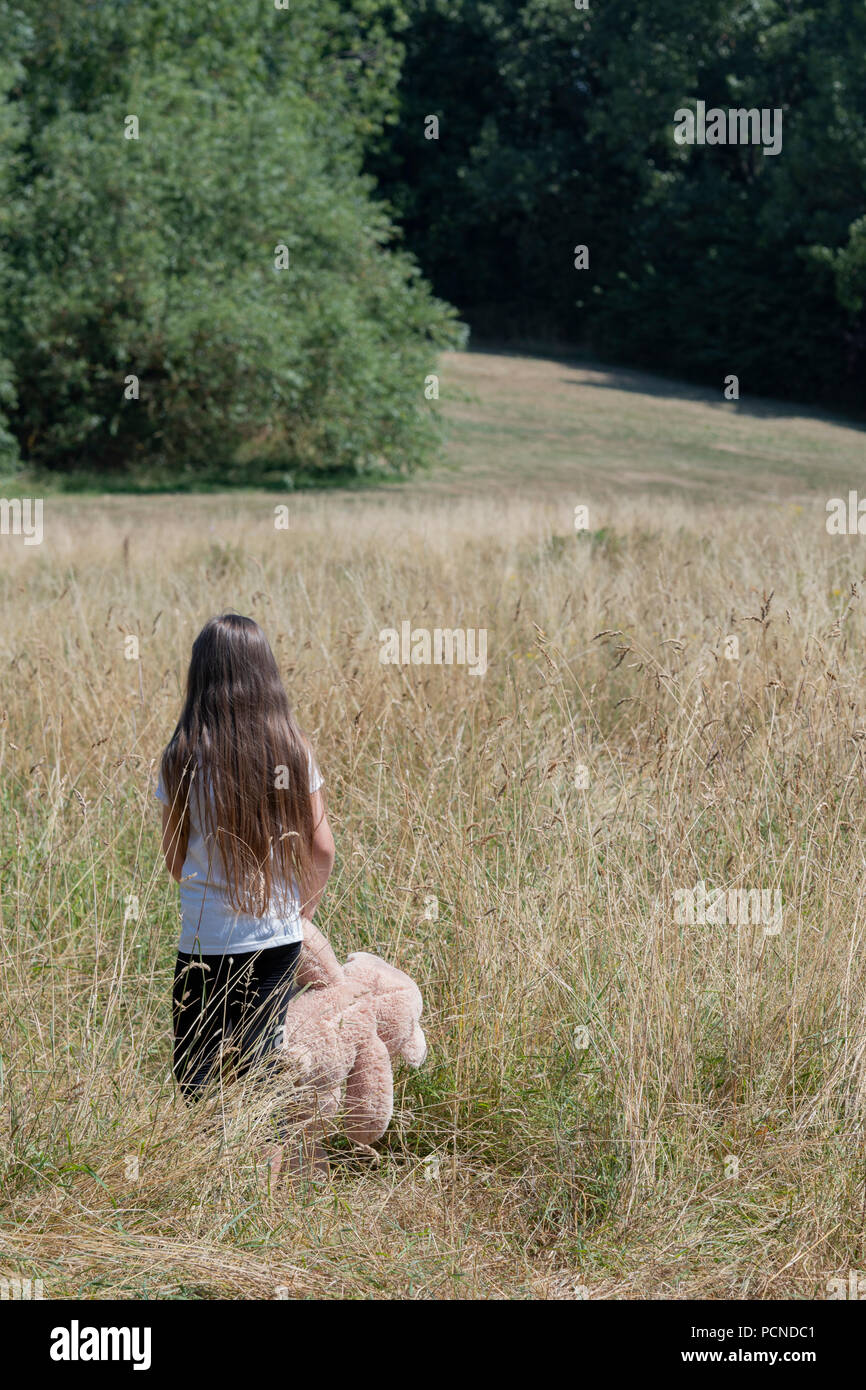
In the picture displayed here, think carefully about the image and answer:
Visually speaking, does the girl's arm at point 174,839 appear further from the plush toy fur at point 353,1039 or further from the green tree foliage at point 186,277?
the green tree foliage at point 186,277

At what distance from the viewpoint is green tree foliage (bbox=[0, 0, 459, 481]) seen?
17953mm

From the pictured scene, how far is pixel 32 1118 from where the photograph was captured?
244 centimetres

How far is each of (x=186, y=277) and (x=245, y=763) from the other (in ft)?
57.5

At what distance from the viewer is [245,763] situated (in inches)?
110

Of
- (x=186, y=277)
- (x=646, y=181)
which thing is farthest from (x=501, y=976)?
(x=646, y=181)

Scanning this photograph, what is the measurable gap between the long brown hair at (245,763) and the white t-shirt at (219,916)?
0.03 metres

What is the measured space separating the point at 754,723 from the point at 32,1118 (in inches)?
118

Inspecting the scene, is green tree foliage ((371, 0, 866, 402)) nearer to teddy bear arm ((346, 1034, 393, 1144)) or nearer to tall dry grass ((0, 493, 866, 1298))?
tall dry grass ((0, 493, 866, 1298))

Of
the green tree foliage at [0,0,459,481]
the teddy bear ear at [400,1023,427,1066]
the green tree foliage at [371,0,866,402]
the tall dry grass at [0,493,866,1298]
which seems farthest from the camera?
the green tree foliage at [371,0,866,402]

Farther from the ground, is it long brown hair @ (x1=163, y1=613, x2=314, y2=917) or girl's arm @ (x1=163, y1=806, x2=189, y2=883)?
long brown hair @ (x1=163, y1=613, x2=314, y2=917)

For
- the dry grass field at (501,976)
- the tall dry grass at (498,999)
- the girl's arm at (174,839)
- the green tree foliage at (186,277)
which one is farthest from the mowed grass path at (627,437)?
the girl's arm at (174,839)

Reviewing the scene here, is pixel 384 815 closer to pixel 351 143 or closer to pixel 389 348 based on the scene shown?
pixel 389 348

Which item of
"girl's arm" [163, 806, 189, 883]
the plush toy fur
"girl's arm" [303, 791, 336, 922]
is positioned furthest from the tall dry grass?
"girl's arm" [303, 791, 336, 922]

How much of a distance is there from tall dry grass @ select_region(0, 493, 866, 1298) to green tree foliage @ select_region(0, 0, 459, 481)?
1409cm
